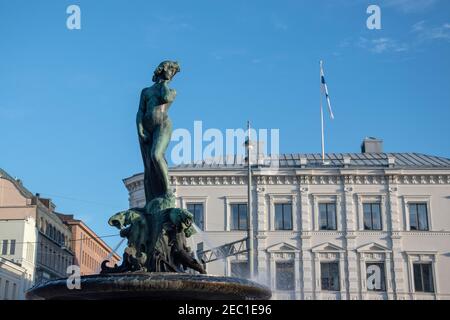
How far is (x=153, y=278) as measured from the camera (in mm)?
8586

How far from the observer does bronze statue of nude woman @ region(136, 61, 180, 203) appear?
1104cm

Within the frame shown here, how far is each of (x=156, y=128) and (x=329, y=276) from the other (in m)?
29.0

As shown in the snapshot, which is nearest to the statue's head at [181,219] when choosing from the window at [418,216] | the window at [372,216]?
the window at [372,216]

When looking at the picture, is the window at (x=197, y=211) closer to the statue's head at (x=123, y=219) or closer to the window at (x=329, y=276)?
the window at (x=329, y=276)

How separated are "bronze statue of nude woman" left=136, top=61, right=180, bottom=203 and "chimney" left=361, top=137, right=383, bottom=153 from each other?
3545 centimetres

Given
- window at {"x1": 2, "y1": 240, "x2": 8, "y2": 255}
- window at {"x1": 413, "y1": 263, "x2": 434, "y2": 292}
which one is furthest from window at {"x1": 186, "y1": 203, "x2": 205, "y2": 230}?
window at {"x1": 2, "y1": 240, "x2": 8, "y2": 255}

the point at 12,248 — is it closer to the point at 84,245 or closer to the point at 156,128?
the point at 84,245

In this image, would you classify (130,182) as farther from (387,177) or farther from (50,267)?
(50,267)

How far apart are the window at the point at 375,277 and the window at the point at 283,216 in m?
5.16

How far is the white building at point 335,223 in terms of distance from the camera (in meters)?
38.1

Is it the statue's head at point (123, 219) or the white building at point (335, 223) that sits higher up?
the white building at point (335, 223)

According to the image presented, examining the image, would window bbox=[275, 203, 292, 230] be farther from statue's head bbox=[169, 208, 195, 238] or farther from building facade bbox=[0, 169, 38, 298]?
statue's head bbox=[169, 208, 195, 238]

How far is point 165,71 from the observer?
11.4 meters
